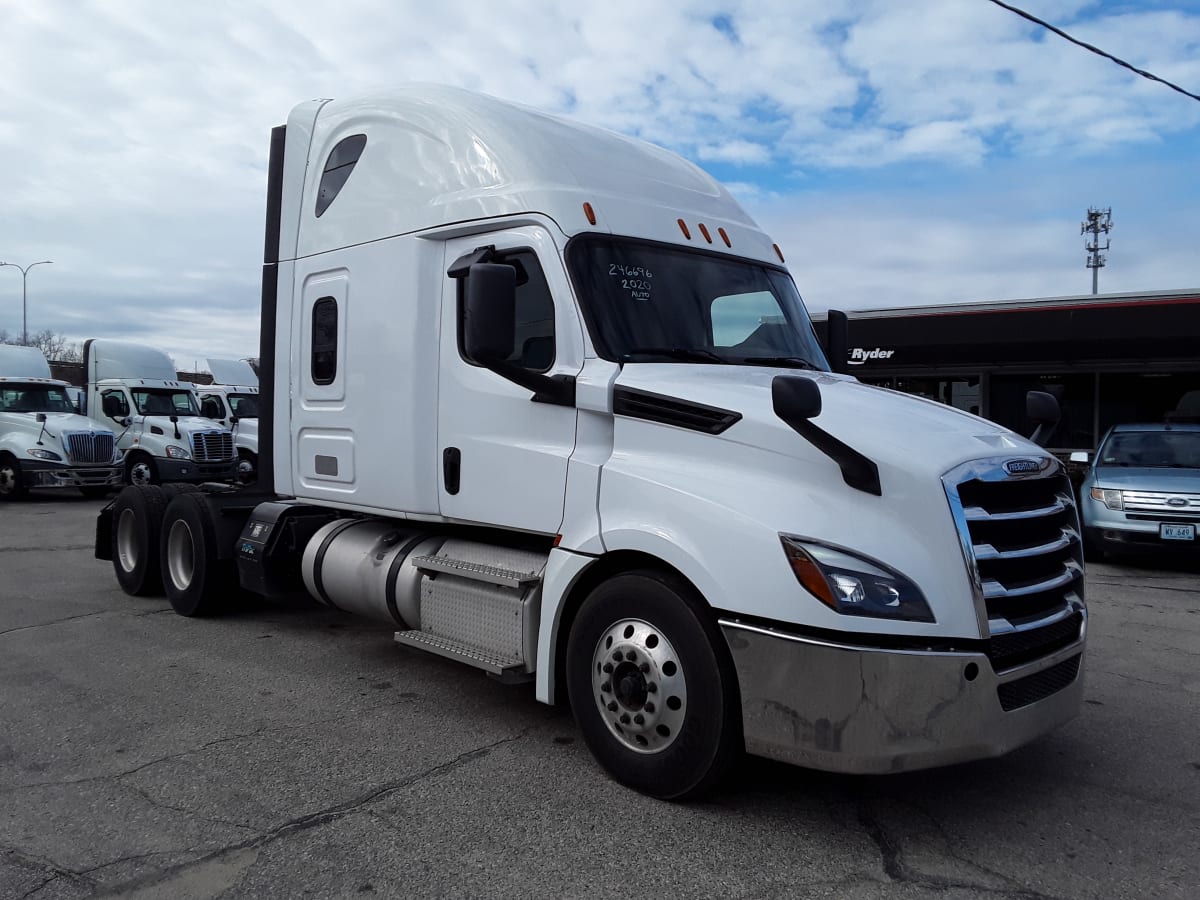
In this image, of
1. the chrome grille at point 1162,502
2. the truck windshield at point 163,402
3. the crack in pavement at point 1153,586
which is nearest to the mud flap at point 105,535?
the crack in pavement at point 1153,586

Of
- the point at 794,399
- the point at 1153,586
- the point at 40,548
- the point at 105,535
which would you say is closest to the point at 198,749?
the point at 794,399

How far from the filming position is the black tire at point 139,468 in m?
18.0

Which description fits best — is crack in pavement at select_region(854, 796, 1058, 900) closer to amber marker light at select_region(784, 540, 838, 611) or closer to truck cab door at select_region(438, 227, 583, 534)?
amber marker light at select_region(784, 540, 838, 611)

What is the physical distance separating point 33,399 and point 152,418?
254 centimetres

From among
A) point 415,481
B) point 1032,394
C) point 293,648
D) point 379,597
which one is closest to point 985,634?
point 1032,394

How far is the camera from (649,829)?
377cm

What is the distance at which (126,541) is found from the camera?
8.38m

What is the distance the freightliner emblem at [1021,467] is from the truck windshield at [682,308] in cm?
136

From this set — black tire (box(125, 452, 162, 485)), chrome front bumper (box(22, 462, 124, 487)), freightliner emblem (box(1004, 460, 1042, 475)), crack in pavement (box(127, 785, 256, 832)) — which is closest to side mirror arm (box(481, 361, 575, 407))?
freightliner emblem (box(1004, 460, 1042, 475))

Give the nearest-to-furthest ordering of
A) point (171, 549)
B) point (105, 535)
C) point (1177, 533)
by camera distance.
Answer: point (171, 549), point (105, 535), point (1177, 533)

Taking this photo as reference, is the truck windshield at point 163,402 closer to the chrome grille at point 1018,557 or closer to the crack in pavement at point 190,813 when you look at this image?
the crack in pavement at point 190,813

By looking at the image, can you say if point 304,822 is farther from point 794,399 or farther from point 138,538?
point 138,538

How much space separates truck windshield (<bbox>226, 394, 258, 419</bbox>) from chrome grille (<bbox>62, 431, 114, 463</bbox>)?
363cm

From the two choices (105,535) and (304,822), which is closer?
(304,822)
